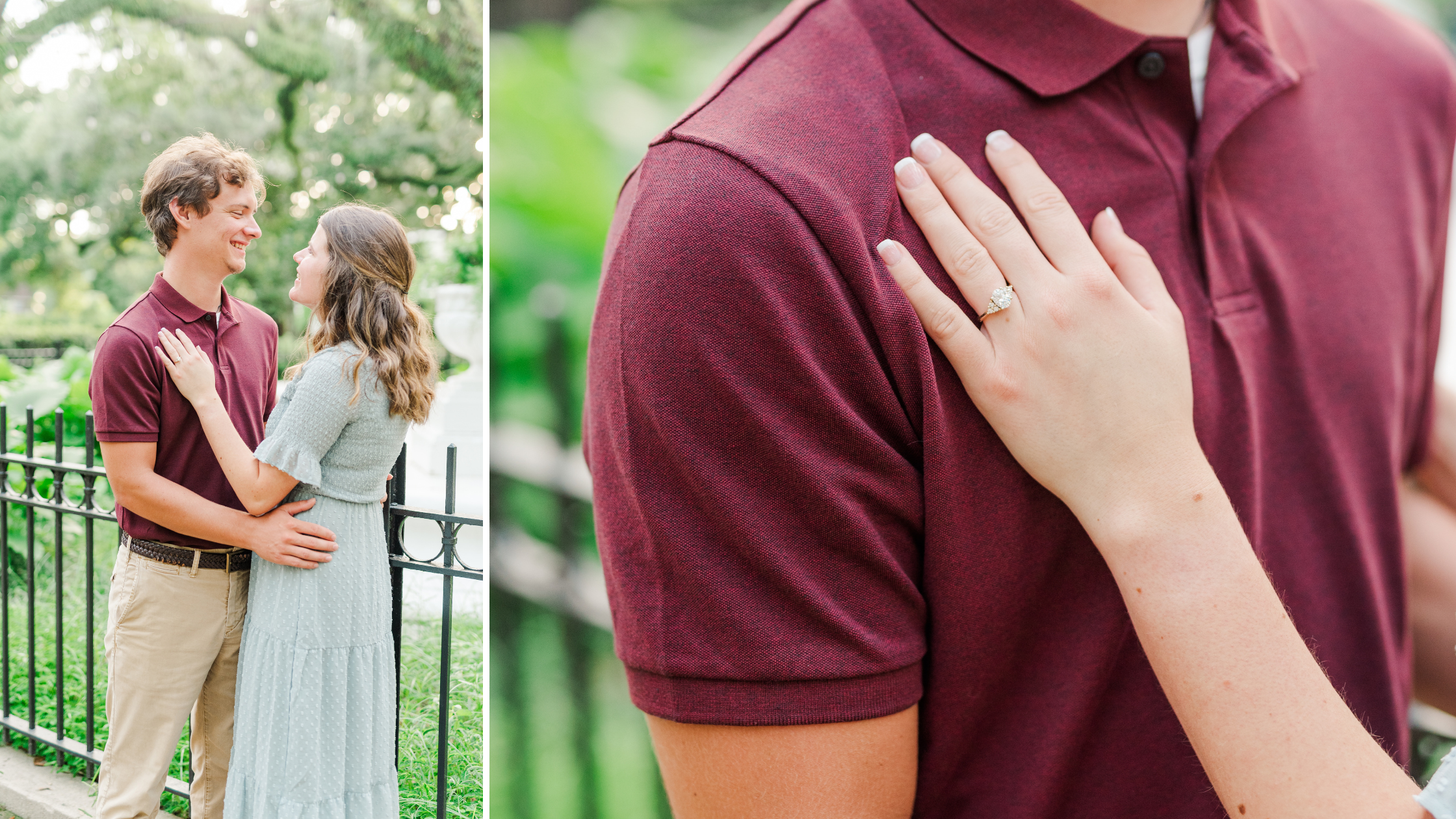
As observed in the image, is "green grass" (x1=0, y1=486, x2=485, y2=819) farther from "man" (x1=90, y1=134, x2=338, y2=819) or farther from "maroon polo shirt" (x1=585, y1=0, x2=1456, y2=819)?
"maroon polo shirt" (x1=585, y1=0, x2=1456, y2=819)

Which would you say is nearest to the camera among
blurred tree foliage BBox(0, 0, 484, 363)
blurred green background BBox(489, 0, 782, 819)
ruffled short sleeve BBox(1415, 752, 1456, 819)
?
ruffled short sleeve BBox(1415, 752, 1456, 819)

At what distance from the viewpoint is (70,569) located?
6.00 ft

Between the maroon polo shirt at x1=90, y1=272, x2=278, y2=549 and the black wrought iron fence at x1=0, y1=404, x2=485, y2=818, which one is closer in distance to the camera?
the maroon polo shirt at x1=90, y1=272, x2=278, y2=549

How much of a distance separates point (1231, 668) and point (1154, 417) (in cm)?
25

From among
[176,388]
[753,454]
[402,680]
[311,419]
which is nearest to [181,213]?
[176,388]

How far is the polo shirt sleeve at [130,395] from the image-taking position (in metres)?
1.35

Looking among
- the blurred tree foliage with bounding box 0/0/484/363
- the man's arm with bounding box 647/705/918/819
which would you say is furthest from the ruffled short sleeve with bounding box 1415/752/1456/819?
the blurred tree foliage with bounding box 0/0/484/363

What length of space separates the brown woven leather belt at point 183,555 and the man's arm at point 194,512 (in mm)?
32

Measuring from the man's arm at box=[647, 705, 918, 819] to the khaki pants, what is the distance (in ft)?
3.01

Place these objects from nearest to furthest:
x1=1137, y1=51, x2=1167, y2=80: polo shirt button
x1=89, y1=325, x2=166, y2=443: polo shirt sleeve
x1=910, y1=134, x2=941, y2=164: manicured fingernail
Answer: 1. x1=910, y1=134, x2=941, y2=164: manicured fingernail
2. x1=1137, y1=51, x2=1167, y2=80: polo shirt button
3. x1=89, y1=325, x2=166, y2=443: polo shirt sleeve

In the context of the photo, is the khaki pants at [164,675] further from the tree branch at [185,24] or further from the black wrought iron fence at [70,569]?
the tree branch at [185,24]

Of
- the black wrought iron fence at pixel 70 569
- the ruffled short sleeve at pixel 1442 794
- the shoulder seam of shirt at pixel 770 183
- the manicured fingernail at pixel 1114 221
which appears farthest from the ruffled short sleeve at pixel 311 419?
the ruffled short sleeve at pixel 1442 794

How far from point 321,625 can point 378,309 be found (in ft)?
1.75

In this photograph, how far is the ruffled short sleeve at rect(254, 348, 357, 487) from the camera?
4.55 feet
